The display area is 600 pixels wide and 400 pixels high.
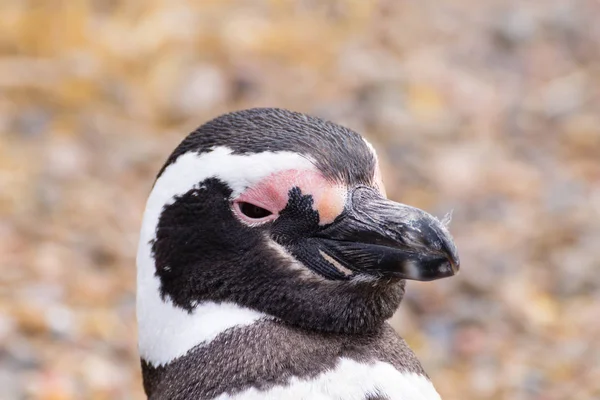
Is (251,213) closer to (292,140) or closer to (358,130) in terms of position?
(292,140)

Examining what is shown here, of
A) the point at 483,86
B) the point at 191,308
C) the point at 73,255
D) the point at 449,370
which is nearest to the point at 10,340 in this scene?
the point at 73,255

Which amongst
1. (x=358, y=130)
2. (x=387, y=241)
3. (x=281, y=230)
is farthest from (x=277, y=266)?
(x=358, y=130)

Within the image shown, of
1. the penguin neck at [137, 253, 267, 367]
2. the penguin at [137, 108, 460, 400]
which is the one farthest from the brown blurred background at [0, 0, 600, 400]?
the penguin at [137, 108, 460, 400]

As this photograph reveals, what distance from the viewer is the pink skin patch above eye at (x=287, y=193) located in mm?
2363

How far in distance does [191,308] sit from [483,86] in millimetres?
4340

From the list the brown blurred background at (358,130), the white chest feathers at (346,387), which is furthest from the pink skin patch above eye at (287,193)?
the brown blurred background at (358,130)

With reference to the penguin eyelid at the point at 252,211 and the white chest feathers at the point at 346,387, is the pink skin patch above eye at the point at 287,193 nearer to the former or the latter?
the penguin eyelid at the point at 252,211

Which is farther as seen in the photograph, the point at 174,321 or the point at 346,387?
the point at 174,321

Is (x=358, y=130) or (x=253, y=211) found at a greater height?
(x=358, y=130)

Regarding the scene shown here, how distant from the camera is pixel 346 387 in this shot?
2281mm

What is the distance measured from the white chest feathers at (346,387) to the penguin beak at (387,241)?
0.20 m

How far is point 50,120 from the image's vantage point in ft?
19.0

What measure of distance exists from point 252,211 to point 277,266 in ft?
0.43

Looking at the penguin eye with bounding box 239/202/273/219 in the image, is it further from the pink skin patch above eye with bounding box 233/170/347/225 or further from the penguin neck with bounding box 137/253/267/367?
the penguin neck with bounding box 137/253/267/367
